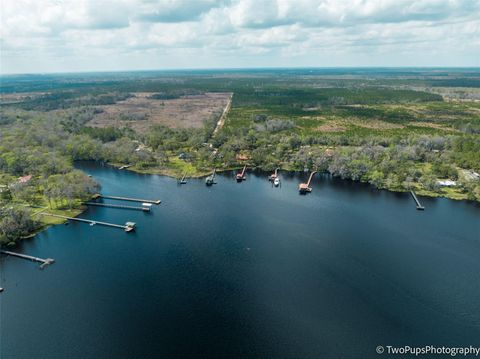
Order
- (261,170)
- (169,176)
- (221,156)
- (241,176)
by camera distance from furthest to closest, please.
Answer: (221,156), (261,170), (169,176), (241,176)

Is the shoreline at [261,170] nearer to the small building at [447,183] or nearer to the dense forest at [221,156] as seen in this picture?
the dense forest at [221,156]

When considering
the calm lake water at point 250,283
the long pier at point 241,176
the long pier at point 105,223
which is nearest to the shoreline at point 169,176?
the long pier at point 105,223

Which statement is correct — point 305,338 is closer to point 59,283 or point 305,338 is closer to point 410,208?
point 59,283

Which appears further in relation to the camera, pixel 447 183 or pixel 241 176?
pixel 241 176

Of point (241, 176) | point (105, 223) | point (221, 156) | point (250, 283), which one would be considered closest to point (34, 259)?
point (105, 223)

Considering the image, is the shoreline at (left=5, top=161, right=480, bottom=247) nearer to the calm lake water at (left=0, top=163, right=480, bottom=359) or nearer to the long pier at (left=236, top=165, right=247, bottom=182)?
the calm lake water at (left=0, top=163, right=480, bottom=359)

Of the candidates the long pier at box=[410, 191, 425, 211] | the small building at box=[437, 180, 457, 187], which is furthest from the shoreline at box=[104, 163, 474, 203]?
the small building at box=[437, 180, 457, 187]

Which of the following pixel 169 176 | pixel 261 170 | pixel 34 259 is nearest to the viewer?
pixel 34 259

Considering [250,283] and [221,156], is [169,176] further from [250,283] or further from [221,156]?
[250,283]

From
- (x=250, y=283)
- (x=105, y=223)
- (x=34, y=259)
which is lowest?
(x=250, y=283)
